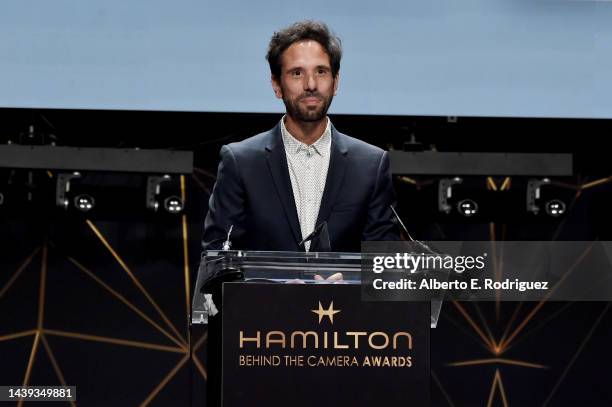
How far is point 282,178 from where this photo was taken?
9.46 feet

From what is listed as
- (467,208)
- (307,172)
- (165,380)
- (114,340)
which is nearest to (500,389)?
(467,208)

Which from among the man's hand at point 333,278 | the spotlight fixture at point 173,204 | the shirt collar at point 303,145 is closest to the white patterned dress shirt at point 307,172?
the shirt collar at point 303,145

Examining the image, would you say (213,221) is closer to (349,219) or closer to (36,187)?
(349,219)

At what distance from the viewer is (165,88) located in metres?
5.32

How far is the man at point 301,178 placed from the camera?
2.85 m

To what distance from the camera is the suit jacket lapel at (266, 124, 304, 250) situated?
2.83m

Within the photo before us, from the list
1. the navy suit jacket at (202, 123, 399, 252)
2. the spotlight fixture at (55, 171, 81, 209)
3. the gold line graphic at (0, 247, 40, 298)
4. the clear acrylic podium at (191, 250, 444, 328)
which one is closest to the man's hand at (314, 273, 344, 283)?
the clear acrylic podium at (191, 250, 444, 328)

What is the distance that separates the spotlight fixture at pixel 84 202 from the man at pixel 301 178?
9.70ft

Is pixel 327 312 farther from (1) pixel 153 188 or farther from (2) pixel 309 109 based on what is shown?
(1) pixel 153 188

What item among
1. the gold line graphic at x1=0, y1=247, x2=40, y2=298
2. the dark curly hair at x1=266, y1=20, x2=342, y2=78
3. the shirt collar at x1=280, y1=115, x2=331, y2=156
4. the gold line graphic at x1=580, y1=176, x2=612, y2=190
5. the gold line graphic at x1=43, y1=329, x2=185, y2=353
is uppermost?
the dark curly hair at x1=266, y1=20, x2=342, y2=78

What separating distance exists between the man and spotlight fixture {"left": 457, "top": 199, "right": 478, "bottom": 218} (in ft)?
9.78

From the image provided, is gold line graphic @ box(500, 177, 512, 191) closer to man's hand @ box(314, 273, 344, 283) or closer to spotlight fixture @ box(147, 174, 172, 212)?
spotlight fixture @ box(147, 174, 172, 212)

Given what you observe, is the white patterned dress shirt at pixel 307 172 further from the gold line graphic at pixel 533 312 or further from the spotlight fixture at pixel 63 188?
the gold line graphic at pixel 533 312

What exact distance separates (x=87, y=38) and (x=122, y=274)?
145 cm
